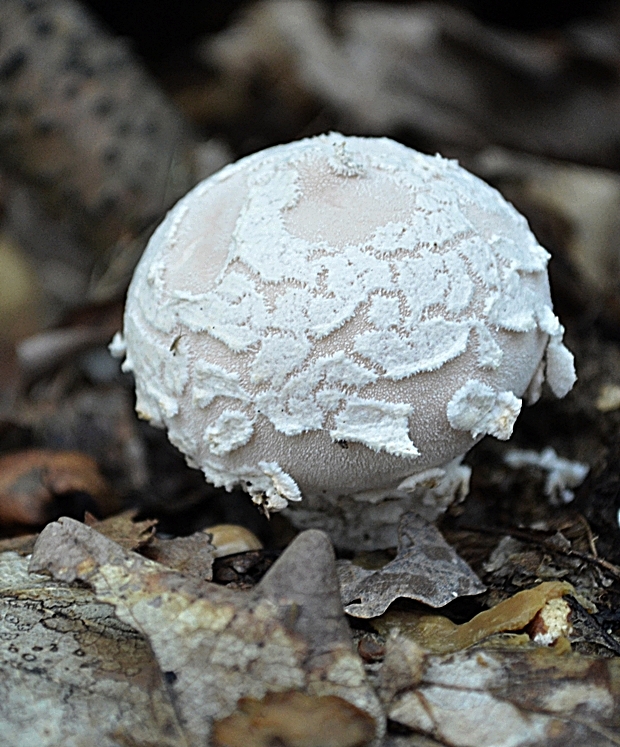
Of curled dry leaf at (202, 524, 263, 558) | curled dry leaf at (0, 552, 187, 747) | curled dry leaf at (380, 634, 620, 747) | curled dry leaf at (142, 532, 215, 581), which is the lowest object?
curled dry leaf at (202, 524, 263, 558)

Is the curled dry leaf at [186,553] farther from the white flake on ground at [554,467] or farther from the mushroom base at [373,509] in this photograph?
the white flake on ground at [554,467]

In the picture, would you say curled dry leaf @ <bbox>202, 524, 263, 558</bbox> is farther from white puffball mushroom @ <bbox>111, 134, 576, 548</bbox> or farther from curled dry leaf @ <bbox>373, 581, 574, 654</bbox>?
curled dry leaf @ <bbox>373, 581, 574, 654</bbox>

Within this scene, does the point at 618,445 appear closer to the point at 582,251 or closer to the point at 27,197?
the point at 582,251

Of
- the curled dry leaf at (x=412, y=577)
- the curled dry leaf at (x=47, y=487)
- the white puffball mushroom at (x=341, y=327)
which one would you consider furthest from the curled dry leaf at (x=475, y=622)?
the curled dry leaf at (x=47, y=487)

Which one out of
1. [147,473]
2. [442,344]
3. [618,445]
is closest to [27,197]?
[147,473]

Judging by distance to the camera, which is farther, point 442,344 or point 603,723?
point 442,344

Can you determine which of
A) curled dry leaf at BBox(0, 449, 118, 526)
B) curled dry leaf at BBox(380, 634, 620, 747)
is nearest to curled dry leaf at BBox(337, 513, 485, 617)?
curled dry leaf at BBox(380, 634, 620, 747)

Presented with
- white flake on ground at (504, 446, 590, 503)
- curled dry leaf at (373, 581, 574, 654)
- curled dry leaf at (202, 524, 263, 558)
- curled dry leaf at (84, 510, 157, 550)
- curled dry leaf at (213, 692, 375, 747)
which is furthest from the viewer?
white flake on ground at (504, 446, 590, 503)
